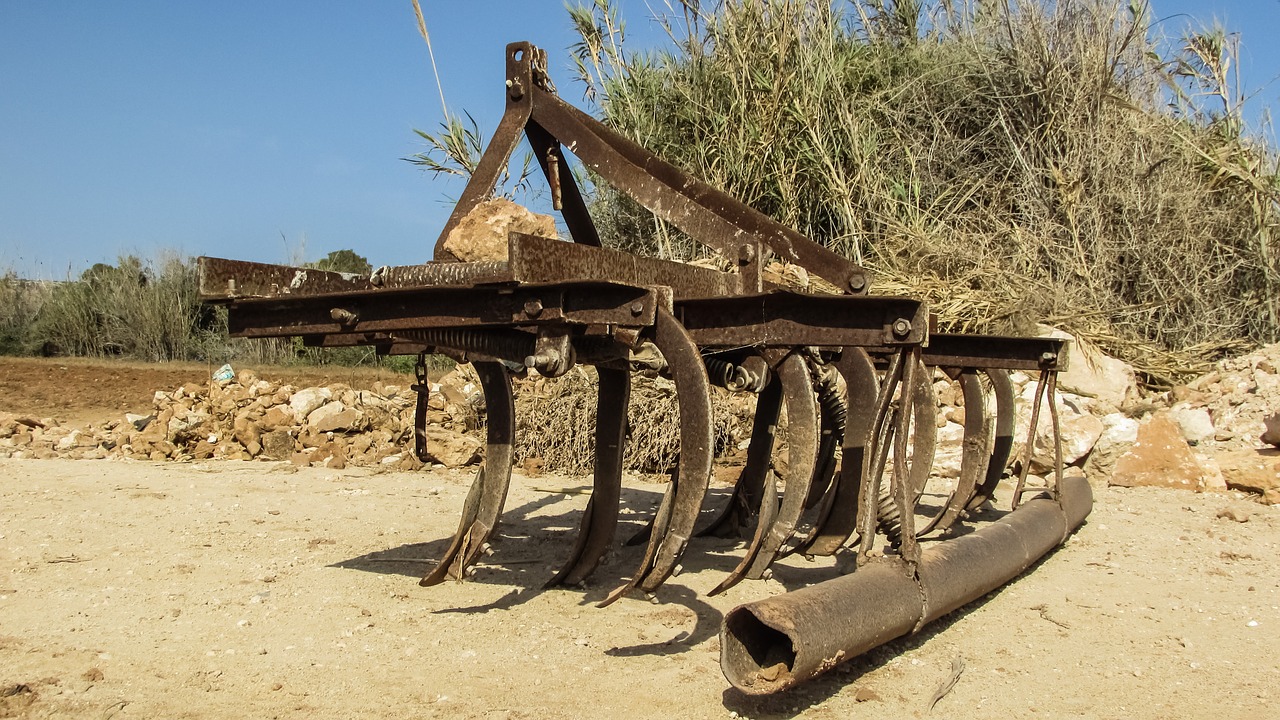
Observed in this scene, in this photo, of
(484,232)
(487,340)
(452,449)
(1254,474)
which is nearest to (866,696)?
(487,340)

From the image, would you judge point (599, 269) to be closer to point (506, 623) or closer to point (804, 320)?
point (804, 320)

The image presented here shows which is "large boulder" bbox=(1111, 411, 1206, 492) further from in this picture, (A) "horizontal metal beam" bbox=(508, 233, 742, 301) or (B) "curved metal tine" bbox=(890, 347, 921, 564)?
(B) "curved metal tine" bbox=(890, 347, 921, 564)

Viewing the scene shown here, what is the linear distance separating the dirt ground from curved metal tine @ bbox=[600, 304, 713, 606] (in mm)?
Result: 398

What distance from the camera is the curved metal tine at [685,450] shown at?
3553mm

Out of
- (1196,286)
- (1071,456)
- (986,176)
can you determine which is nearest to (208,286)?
(1071,456)

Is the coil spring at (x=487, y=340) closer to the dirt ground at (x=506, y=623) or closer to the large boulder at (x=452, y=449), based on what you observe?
the dirt ground at (x=506, y=623)

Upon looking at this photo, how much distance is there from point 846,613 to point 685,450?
768 mm

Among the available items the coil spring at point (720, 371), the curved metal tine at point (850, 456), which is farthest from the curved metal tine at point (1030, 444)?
the coil spring at point (720, 371)

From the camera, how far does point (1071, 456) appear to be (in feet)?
25.4

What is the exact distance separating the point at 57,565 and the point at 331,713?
8.60 ft

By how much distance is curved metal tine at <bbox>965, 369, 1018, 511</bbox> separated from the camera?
613 cm

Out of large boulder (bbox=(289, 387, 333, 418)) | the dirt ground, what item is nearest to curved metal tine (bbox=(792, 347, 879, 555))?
the dirt ground

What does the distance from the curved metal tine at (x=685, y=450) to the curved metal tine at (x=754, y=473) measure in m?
A: 1.93

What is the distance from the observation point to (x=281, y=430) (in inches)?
359
